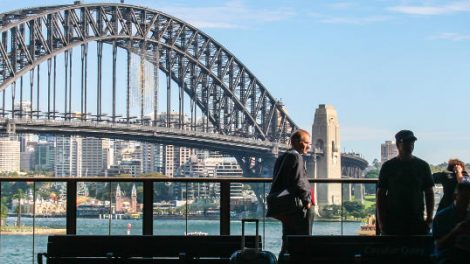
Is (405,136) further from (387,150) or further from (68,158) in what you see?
(387,150)

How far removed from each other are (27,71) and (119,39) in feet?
36.2

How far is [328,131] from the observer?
87312 mm

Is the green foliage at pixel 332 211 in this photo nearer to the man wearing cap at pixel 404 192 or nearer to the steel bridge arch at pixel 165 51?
the man wearing cap at pixel 404 192

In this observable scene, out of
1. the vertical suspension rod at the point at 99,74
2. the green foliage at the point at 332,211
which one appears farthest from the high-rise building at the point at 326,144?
the green foliage at the point at 332,211

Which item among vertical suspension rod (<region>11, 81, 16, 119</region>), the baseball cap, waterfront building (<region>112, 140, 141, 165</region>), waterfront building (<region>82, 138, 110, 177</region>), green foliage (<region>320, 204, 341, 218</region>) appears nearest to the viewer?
the baseball cap

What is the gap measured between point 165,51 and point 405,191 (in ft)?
247

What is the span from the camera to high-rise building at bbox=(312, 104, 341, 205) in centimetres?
8325

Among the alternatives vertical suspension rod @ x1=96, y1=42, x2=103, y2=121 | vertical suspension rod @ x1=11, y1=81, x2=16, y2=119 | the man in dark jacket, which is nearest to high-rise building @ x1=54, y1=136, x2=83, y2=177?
vertical suspension rod @ x1=96, y1=42, x2=103, y2=121

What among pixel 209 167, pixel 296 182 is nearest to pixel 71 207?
pixel 296 182

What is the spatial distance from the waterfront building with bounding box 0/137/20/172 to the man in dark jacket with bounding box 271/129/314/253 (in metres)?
52.4

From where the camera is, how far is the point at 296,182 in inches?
A: 275

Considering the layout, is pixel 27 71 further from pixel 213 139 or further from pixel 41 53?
pixel 213 139

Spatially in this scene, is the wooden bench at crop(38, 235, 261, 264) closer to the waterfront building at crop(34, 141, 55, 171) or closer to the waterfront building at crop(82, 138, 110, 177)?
the waterfront building at crop(34, 141, 55, 171)

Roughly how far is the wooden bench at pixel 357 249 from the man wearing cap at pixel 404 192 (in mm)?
1246
